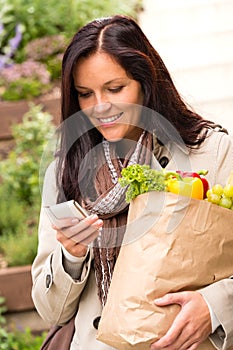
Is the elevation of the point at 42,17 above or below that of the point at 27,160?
above

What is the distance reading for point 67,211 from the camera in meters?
2.27

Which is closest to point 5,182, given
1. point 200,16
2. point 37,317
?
point 37,317

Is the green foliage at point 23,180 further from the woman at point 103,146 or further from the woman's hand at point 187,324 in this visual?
the woman's hand at point 187,324

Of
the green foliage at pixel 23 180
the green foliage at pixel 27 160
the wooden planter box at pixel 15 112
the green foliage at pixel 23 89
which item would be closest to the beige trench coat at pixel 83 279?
the green foliage at pixel 23 180

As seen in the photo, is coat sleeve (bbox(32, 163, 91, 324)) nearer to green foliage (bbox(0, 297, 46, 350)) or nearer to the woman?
the woman

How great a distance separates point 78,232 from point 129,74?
49cm

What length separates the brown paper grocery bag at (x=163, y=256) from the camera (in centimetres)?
216

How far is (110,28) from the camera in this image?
2.56 meters

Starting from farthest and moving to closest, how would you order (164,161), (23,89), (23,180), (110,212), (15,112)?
(23,89)
(15,112)
(23,180)
(164,161)
(110,212)

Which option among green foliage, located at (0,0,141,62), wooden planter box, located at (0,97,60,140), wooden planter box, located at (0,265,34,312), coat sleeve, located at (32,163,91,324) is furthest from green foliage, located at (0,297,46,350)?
green foliage, located at (0,0,141,62)

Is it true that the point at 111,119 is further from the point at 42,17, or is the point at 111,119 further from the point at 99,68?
the point at 42,17

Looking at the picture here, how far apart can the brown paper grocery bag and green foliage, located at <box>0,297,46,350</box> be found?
6.37ft

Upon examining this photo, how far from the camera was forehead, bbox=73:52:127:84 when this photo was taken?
2490 mm

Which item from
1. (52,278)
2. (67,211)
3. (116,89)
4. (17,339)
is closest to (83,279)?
(52,278)
